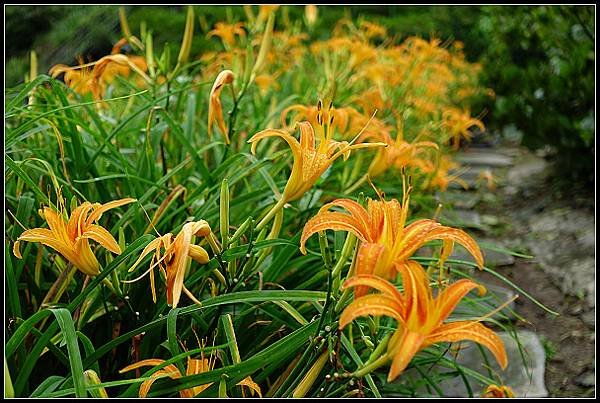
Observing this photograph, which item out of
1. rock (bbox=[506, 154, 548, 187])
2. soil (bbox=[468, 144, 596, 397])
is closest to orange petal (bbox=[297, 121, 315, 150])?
soil (bbox=[468, 144, 596, 397])

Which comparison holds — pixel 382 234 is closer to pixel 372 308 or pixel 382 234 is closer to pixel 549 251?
pixel 372 308

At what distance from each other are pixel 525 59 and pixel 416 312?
3.91 meters

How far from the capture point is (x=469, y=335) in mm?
844

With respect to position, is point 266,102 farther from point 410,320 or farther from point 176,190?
point 410,320

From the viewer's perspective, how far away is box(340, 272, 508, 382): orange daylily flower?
32.3 inches

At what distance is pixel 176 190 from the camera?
5.16 feet

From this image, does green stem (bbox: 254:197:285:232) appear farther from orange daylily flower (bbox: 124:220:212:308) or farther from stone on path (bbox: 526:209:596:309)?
stone on path (bbox: 526:209:596:309)

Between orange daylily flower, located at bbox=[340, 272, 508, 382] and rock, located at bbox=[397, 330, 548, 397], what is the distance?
945 millimetres

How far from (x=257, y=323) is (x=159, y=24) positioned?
A: 7.71 m

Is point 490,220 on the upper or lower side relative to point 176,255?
lower

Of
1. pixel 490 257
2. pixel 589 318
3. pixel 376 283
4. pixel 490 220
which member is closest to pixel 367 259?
pixel 376 283

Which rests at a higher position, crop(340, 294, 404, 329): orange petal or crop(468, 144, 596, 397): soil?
crop(340, 294, 404, 329): orange petal

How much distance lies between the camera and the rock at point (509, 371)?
187cm

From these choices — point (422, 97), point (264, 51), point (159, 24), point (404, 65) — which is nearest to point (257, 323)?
point (264, 51)
